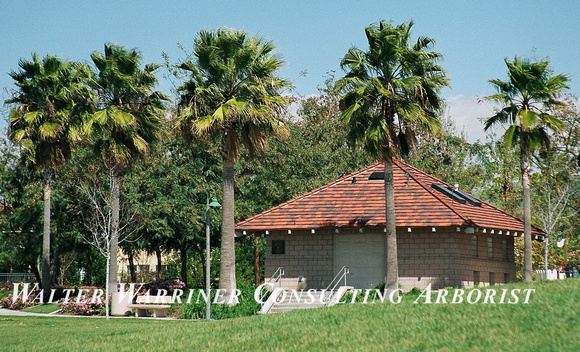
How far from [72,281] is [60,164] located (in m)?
30.8

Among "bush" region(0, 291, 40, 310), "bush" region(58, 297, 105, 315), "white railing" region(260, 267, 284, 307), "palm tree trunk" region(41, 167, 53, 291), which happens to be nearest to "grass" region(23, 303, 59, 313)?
"bush" region(58, 297, 105, 315)

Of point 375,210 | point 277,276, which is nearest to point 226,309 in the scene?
point 277,276

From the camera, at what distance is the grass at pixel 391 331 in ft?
46.5

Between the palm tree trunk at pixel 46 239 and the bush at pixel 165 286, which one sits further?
the bush at pixel 165 286

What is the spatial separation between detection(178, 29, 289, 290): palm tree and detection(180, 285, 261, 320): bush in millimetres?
926

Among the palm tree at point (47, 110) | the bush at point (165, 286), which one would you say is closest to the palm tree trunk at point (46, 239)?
the palm tree at point (47, 110)

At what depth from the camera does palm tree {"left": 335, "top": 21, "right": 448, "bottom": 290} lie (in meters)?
29.2

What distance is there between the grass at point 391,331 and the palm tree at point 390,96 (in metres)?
9.84

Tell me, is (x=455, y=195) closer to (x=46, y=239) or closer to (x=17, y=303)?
(x=46, y=239)

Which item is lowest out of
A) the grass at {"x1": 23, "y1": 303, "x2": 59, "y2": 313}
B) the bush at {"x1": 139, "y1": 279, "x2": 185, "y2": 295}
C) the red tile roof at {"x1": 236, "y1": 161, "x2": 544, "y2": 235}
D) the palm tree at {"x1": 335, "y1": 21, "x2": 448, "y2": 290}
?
the grass at {"x1": 23, "y1": 303, "x2": 59, "y2": 313}

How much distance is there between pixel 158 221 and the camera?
42.2m

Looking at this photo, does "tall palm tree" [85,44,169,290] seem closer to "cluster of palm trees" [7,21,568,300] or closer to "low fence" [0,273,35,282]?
→ "cluster of palm trees" [7,21,568,300]

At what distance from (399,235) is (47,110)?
57.9ft

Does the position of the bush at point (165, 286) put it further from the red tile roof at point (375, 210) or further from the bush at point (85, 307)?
the red tile roof at point (375, 210)
